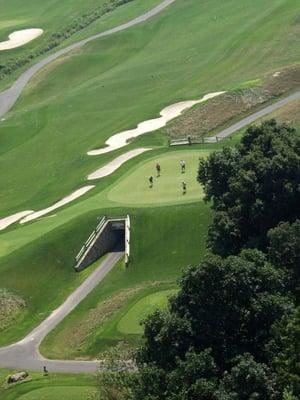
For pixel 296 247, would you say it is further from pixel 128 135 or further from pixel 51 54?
pixel 51 54

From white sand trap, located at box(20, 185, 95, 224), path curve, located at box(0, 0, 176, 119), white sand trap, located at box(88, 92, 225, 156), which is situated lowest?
white sand trap, located at box(20, 185, 95, 224)

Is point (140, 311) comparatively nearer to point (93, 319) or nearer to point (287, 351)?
point (93, 319)

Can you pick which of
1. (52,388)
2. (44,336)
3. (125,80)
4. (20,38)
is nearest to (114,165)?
(44,336)

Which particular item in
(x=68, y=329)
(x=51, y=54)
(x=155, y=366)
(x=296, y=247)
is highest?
(x=51, y=54)

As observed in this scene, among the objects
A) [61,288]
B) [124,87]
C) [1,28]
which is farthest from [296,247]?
[1,28]

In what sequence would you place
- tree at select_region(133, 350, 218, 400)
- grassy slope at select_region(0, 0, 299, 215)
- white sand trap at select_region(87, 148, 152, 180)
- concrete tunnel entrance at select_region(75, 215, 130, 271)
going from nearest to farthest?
tree at select_region(133, 350, 218, 400) → concrete tunnel entrance at select_region(75, 215, 130, 271) → white sand trap at select_region(87, 148, 152, 180) → grassy slope at select_region(0, 0, 299, 215)

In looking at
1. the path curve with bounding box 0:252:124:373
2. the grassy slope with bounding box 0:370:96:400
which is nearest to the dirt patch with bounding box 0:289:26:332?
the path curve with bounding box 0:252:124:373

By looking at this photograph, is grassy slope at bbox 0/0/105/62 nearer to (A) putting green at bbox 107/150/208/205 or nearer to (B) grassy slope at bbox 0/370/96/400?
(A) putting green at bbox 107/150/208/205

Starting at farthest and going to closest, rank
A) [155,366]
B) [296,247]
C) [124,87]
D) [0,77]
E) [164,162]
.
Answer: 1. [0,77]
2. [124,87]
3. [164,162]
4. [296,247]
5. [155,366]
